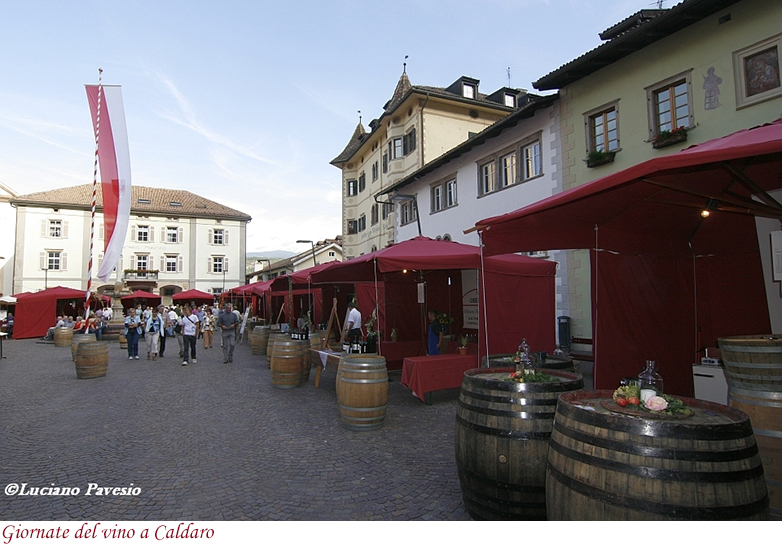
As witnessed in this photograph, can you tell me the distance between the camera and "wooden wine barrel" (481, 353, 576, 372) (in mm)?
5727

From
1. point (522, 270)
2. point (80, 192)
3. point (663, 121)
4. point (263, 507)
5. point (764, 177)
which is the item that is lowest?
point (263, 507)

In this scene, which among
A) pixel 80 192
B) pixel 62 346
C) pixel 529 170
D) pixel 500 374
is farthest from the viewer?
pixel 80 192

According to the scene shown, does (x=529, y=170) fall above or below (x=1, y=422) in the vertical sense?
above

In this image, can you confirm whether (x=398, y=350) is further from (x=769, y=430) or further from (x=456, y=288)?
(x=769, y=430)

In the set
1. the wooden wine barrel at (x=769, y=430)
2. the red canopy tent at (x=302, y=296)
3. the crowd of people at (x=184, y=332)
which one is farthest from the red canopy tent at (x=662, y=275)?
the crowd of people at (x=184, y=332)

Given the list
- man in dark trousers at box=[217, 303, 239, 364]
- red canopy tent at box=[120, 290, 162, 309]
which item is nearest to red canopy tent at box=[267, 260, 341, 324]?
man in dark trousers at box=[217, 303, 239, 364]

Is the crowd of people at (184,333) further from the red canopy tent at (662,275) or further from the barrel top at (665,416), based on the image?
the barrel top at (665,416)

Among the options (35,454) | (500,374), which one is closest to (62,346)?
(35,454)

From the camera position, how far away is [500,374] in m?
4.18

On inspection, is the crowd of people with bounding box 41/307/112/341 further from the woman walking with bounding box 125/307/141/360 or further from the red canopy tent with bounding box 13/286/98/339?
the woman walking with bounding box 125/307/141/360

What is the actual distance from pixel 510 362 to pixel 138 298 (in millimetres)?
40821

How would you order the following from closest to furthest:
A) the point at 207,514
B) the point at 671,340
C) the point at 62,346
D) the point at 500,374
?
1. the point at 207,514
2. the point at 500,374
3. the point at 671,340
4. the point at 62,346

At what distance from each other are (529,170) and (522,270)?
6889 mm

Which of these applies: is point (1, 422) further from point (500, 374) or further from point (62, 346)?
point (62, 346)
